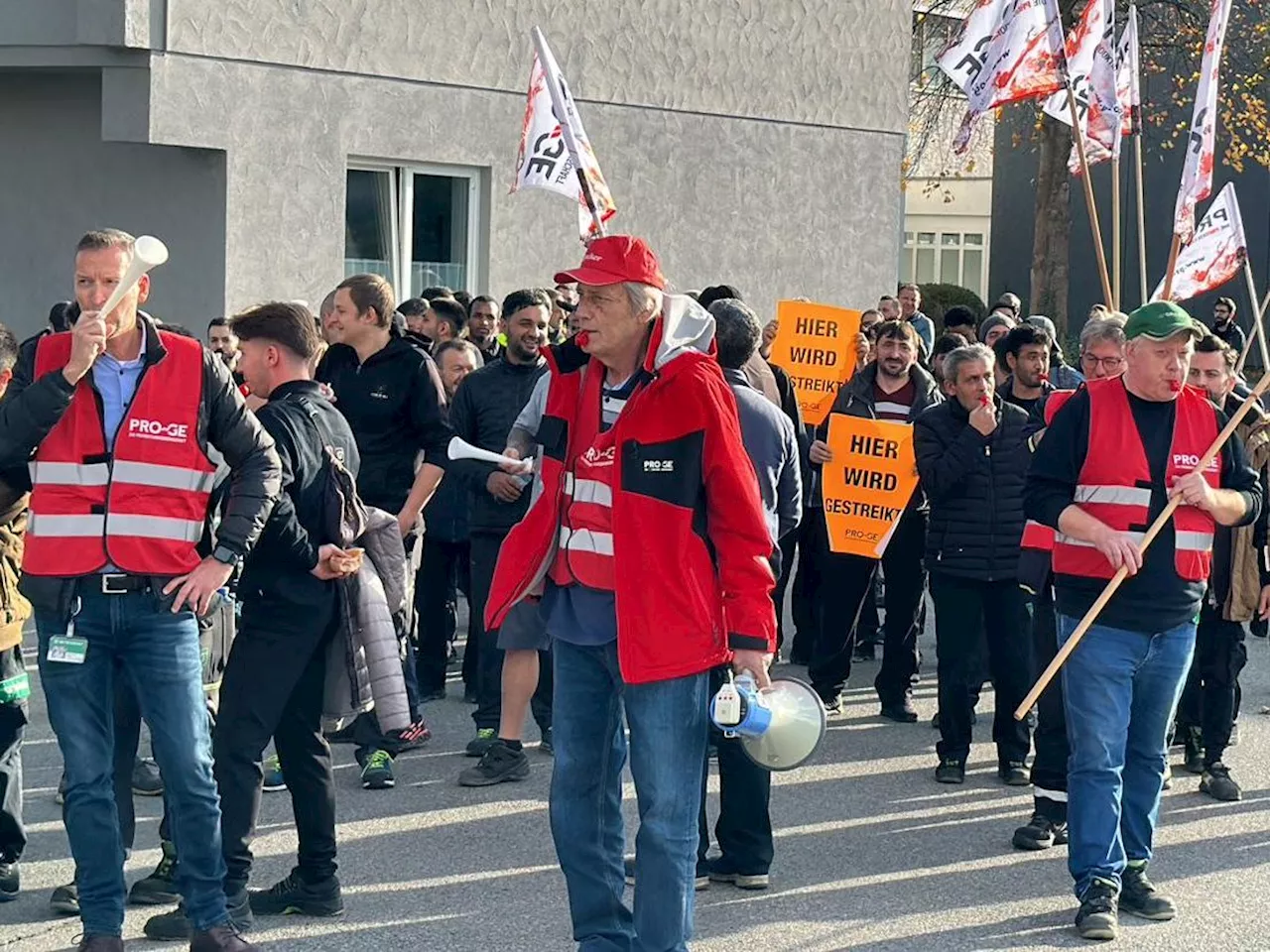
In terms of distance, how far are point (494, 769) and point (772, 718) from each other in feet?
11.0

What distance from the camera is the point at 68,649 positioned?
5.70 meters

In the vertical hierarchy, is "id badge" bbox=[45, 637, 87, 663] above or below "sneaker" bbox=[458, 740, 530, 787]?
above

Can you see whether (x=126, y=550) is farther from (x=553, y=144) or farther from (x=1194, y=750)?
(x=553, y=144)

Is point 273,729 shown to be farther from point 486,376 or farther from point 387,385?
point 486,376

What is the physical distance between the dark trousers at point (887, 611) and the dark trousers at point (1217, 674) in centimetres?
165

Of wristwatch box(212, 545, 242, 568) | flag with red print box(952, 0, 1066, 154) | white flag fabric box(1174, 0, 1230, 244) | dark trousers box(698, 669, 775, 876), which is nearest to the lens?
wristwatch box(212, 545, 242, 568)

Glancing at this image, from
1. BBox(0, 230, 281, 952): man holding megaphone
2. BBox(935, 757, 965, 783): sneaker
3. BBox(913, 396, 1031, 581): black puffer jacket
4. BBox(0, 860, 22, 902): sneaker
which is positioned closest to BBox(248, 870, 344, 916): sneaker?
BBox(0, 230, 281, 952): man holding megaphone

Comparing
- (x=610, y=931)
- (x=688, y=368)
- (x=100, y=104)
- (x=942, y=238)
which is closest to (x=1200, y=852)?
(x=610, y=931)

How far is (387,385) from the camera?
8.76 m

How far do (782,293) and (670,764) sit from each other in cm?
1499

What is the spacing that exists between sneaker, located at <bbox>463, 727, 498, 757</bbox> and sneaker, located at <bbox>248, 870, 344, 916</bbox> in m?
2.10

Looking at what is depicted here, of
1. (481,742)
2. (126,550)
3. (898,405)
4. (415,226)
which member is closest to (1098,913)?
(481,742)

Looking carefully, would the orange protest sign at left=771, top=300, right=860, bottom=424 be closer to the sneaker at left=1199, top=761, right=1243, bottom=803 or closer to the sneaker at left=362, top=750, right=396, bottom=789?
the sneaker at left=1199, top=761, right=1243, bottom=803

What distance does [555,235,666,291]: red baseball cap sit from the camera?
5324 millimetres
